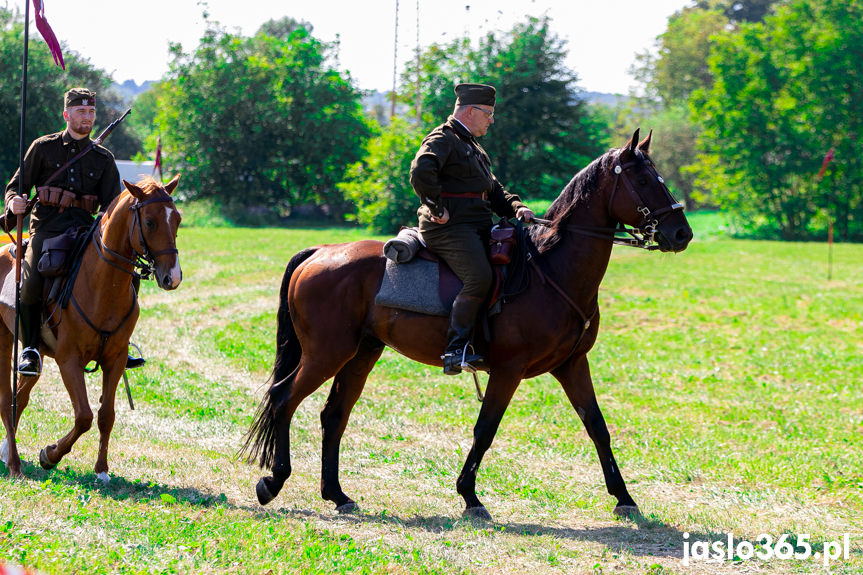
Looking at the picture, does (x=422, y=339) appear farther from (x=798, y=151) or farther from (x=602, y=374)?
(x=798, y=151)

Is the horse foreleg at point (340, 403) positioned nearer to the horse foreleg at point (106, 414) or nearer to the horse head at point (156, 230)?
the horse head at point (156, 230)

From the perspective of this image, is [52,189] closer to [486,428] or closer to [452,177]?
[452,177]

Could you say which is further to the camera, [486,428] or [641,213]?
[486,428]

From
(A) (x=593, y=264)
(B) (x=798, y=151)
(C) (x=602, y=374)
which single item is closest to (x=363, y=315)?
(A) (x=593, y=264)

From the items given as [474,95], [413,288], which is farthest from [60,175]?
[474,95]

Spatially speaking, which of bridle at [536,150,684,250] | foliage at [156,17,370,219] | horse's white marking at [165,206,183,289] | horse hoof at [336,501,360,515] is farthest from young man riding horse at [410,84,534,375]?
foliage at [156,17,370,219]

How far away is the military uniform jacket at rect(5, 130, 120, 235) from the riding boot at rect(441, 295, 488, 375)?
3680 millimetres

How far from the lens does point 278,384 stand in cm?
763

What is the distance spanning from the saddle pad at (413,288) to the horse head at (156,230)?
1695 mm

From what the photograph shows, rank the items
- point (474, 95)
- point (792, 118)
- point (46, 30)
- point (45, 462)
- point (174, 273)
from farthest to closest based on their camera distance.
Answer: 1. point (792, 118)
2. point (46, 30)
3. point (45, 462)
4. point (474, 95)
5. point (174, 273)

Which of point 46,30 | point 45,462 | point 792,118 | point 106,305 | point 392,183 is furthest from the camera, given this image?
point 792,118

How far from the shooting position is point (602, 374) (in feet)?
45.6

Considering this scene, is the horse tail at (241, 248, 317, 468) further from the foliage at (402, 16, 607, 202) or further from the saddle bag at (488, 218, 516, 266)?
the foliage at (402, 16, 607, 202)

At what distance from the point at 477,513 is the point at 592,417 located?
1.28 m
